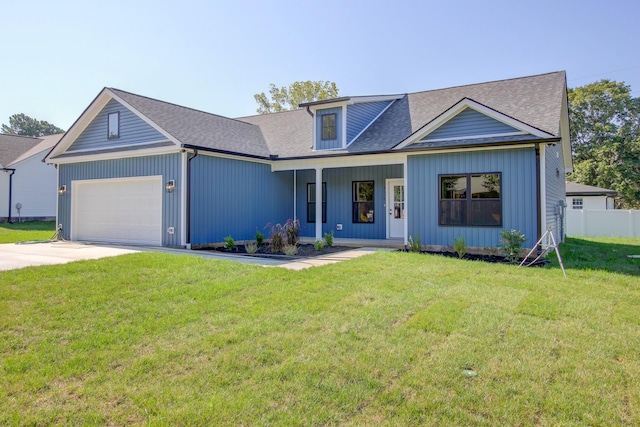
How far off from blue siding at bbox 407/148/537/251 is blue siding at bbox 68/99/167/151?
23.7ft

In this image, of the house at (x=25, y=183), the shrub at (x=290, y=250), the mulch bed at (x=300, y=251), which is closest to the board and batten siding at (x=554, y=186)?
the mulch bed at (x=300, y=251)

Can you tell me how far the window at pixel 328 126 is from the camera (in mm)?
13406

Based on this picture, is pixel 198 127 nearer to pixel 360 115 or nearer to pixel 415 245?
pixel 360 115

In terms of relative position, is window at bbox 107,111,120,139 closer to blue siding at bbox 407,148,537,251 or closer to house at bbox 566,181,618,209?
blue siding at bbox 407,148,537,251

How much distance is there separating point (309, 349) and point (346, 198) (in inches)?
414

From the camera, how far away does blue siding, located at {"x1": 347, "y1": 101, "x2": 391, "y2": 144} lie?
1345 cm

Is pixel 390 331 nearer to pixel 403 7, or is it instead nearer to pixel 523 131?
pixel 523 131

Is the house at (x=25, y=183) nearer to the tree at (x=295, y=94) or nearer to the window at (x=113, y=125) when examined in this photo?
the window at (x=113, y=125)

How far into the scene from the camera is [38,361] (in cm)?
372

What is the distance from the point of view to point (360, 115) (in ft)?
45.6

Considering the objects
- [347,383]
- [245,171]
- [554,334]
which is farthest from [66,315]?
[245,171]

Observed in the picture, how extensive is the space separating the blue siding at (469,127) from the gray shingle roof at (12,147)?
2254 cm

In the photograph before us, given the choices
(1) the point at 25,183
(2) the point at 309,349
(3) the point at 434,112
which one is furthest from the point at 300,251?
(1) the point at 25,183

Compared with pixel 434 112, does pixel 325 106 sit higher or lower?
higher
